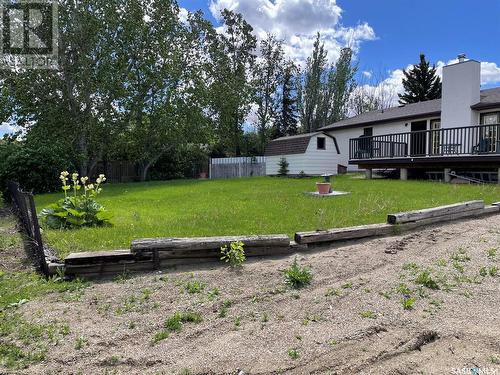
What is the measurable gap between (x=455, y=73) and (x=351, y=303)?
1623 cm

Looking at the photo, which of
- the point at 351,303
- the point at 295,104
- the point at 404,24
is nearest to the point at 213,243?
the point at 351,303

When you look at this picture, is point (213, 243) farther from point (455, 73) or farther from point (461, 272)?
point (455, 73)

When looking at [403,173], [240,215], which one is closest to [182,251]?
[240,215]

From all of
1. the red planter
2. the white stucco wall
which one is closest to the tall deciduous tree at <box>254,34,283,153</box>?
the white stucco wall

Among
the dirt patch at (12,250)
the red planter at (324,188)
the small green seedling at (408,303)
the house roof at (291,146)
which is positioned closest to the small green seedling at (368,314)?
the small green seedling at (408,303)

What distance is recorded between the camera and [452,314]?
117 inches

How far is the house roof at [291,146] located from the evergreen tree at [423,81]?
58.7 ft

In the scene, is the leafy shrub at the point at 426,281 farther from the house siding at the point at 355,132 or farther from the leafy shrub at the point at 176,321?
the house siding at the point at 355,132

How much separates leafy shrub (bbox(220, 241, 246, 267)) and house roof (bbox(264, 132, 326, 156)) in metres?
15.6

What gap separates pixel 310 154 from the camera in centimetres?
1952

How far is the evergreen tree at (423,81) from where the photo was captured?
32.6 metres

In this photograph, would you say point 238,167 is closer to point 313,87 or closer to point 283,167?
point 283,167

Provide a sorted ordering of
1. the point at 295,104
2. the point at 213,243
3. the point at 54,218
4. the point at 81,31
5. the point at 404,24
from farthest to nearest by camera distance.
→ the point at 295,104
the point at 404,24
the point at 81,31
the point at 54,218
the point at 213,243

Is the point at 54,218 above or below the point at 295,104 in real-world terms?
below
